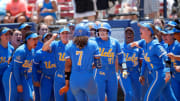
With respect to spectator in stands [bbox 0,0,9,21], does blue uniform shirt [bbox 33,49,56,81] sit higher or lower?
lower

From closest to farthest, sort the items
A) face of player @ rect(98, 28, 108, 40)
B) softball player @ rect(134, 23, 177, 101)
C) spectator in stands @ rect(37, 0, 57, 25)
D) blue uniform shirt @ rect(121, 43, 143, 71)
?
softball player @ rect(134, 23, 177, 101)
face of player @ rect(98, 28, 108, 40)
blue uniform shirt @ rect(121, 43, 143, 71)
spectator in stands @ rect(37, 0, 57, 25)

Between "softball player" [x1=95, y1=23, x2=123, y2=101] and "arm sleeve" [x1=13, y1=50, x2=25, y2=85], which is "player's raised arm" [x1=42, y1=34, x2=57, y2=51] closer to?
"arm sleeve" [x1=13, y1=50, x2=25, y2=85]

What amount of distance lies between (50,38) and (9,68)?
1115mm

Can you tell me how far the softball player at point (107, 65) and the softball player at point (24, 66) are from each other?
139 cm

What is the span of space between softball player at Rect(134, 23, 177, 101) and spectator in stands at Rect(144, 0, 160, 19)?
356 cm

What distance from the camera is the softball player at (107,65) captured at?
7.07 m

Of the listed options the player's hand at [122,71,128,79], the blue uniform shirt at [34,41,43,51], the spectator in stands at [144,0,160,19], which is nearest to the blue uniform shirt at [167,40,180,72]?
the player's hand at [122,71,128,79]

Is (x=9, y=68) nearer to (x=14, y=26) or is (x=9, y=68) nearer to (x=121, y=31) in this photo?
(x=14, y=26)

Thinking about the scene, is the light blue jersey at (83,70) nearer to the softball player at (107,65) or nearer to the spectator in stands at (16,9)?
the softball player at (107,65)

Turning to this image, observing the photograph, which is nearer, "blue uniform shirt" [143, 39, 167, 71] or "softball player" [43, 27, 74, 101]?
"blue uniform shirt" [143, 39, 167, 71]

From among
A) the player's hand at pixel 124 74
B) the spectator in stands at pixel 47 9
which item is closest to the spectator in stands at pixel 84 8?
the spectator in stands at pixel 47 9

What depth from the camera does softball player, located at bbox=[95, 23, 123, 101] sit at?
707 cm

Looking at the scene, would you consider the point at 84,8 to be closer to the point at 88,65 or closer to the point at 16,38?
the point at 16,38

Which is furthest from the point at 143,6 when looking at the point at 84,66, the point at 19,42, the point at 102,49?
the point at 84,66
